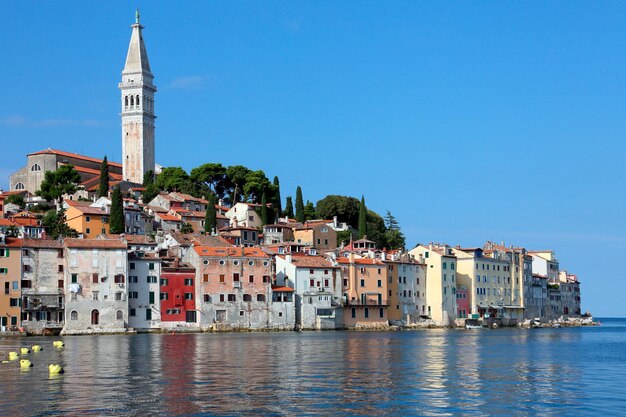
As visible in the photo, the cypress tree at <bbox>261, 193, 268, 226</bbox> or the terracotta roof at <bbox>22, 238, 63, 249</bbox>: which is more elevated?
the cypress tree at <bbox>261, 193, 268, 226</bbox>

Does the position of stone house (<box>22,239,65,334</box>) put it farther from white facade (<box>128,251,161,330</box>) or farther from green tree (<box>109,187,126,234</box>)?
green tree (<box>109,187,126,234</box>)

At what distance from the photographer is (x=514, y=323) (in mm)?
107562

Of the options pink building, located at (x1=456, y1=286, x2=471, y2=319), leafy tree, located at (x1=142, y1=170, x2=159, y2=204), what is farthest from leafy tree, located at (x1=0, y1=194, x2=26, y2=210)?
pink building, located at (x1=456, y1=286, x2=471, y2=319)

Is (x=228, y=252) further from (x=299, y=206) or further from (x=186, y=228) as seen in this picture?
(x=299, y=206)

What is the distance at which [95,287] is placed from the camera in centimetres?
7425

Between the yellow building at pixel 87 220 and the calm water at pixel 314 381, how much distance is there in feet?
120

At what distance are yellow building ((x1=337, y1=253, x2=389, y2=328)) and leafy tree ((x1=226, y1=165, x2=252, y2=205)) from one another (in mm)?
30100

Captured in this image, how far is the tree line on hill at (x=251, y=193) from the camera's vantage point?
110 meters

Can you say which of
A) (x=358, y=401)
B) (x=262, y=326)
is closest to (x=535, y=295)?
(x=262, y=326)

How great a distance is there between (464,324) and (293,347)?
4587 centimetres

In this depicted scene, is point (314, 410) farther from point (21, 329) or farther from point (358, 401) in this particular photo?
point (21, 329)

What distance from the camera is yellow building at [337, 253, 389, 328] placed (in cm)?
8781

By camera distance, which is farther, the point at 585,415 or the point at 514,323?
the point at 514,323

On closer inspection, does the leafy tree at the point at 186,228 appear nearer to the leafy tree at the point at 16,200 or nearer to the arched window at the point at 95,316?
the leafy tree at the point at 16,200
